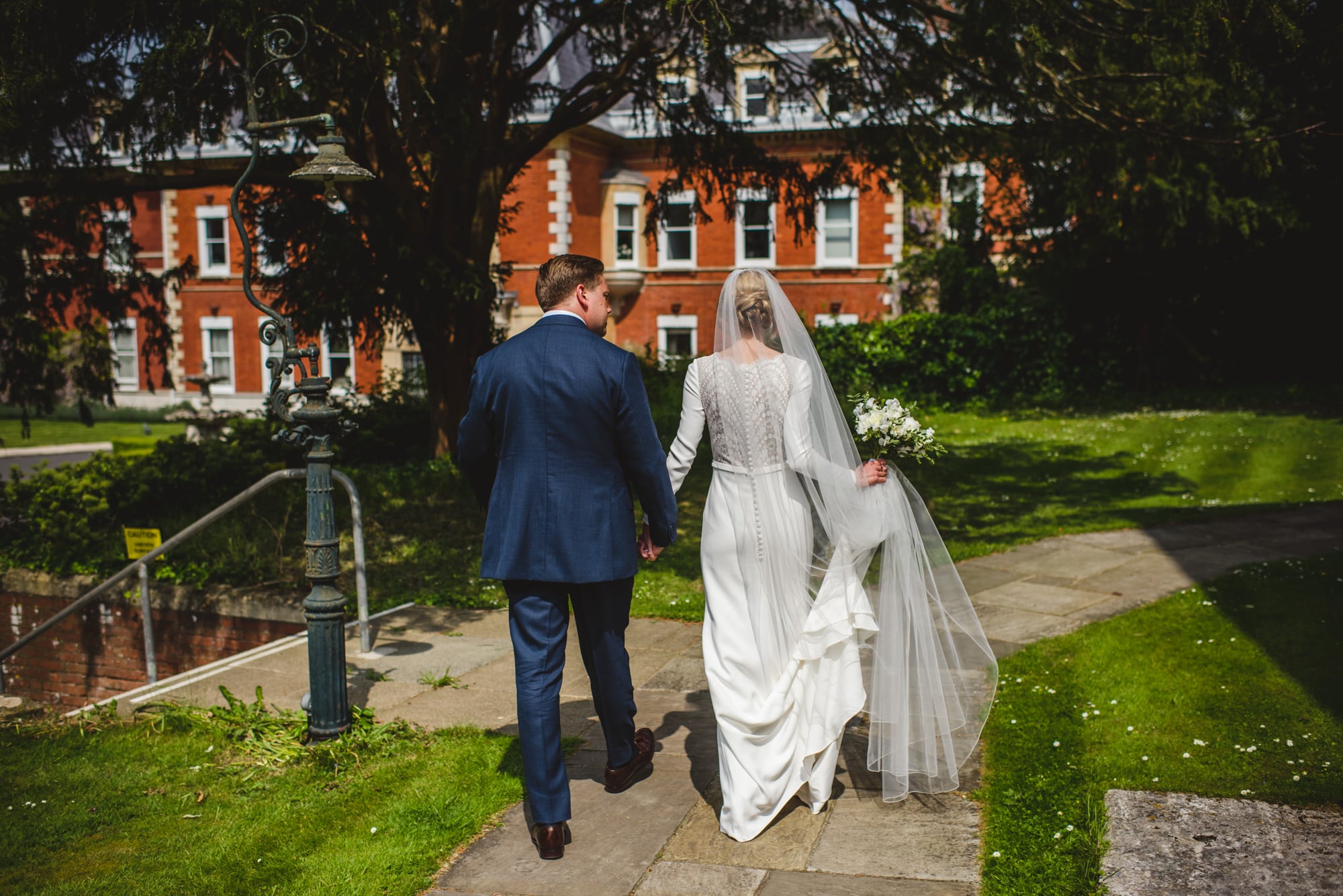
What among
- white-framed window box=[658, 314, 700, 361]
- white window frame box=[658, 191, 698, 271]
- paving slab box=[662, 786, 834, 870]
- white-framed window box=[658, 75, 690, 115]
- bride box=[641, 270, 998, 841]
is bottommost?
paving slab box=[662, 786, 834, 870]

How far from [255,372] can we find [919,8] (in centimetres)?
2638

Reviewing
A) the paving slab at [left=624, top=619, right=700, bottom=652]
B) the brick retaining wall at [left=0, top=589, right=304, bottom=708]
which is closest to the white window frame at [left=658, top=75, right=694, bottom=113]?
the paving slab at [left=624, top=619, right=700, bottom=652]

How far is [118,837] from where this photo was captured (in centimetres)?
404

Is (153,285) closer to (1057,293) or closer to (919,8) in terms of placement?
(919,8)

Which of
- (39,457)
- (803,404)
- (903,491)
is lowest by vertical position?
(39,457)

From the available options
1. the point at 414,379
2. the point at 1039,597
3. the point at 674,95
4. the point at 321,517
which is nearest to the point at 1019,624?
the point at 1039,597

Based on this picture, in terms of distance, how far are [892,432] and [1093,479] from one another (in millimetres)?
9045

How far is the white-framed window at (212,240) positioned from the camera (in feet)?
100

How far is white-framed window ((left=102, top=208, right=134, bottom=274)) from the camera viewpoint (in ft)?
33.5

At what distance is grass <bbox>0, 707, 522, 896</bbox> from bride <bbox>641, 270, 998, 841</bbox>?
3.86 ft

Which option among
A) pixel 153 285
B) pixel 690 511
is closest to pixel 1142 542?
pixel 690 511

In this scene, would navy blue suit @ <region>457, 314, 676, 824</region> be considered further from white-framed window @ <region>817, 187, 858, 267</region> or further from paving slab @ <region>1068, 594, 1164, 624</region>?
white-framed window @ <region>817, 187, 858, 267</region>

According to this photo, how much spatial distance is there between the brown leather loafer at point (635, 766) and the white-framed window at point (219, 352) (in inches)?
1180

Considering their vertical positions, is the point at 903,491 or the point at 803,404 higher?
the point at 803,404
